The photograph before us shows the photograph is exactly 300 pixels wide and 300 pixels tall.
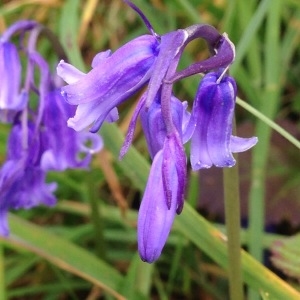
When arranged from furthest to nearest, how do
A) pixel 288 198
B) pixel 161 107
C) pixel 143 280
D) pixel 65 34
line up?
pixel 288 198 < pixel 65 34 < pixel 143 280 < pixel 161 107

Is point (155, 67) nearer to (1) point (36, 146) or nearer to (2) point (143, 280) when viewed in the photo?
(1) point (36, 146)

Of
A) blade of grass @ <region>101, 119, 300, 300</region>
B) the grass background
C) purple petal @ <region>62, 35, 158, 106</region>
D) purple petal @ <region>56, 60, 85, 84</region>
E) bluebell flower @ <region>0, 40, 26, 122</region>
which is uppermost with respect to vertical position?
purple petal @ <region>62, 35, 158, 106</region>

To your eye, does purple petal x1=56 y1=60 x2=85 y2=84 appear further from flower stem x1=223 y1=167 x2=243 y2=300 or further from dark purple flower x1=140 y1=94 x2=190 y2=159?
flower stem x1=223 y1=167 x2=243 y2=300

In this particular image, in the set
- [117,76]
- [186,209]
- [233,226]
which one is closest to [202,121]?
Result: [117,76]

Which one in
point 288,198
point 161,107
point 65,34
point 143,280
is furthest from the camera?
point 288,198

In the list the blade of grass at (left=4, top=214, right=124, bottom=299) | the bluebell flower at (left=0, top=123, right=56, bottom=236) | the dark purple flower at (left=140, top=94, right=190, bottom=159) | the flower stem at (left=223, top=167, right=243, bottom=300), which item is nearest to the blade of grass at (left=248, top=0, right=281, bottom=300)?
the flower stem at (left=223, top=167, right=243, bottom=300)

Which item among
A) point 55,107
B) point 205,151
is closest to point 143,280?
point 55,107

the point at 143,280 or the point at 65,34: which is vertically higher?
the point at 65,34
